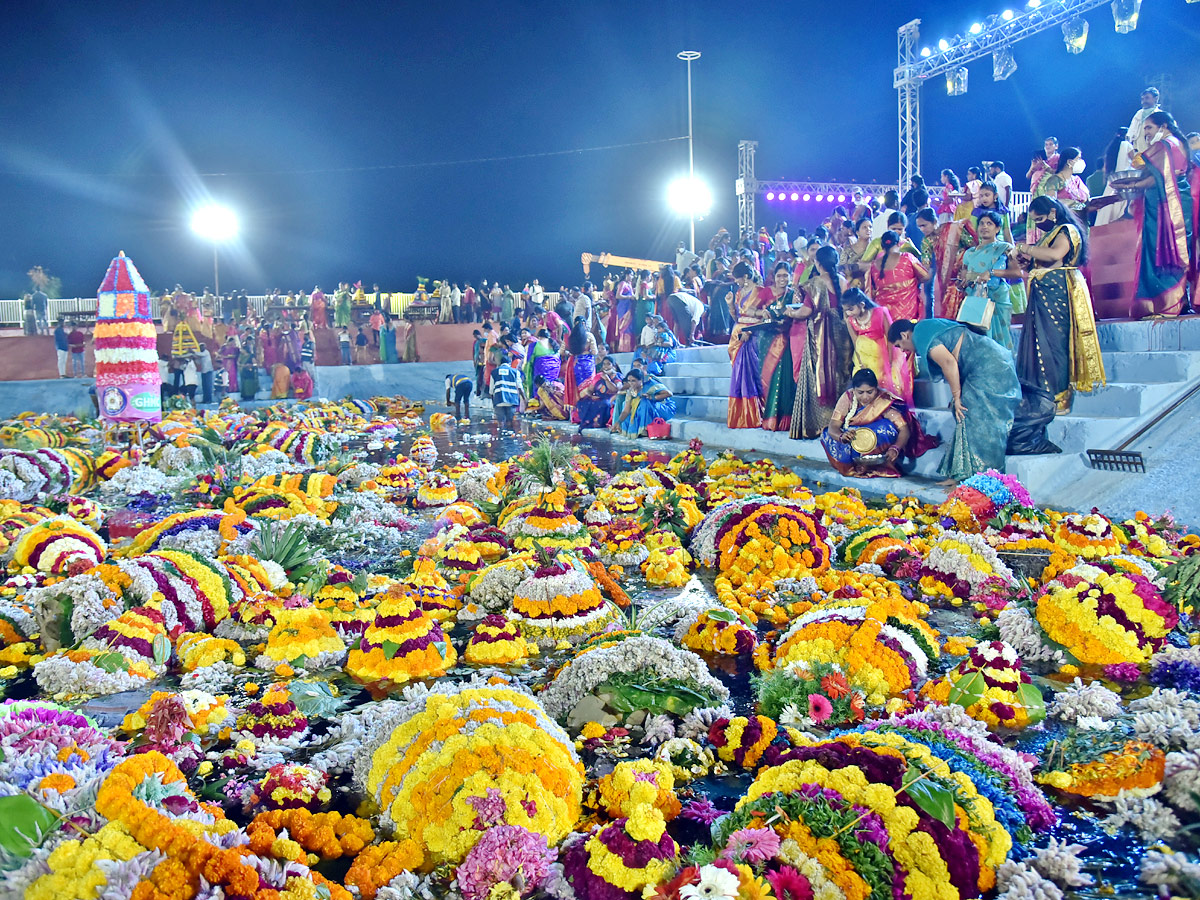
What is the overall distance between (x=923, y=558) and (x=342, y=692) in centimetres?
341

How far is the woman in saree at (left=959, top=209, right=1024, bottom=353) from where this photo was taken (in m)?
7.80

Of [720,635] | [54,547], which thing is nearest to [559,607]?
[720,635]

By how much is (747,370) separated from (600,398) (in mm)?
4032

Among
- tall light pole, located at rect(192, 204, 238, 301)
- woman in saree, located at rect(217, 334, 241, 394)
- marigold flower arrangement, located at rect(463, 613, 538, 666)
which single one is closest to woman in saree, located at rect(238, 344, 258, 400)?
woman in saree, located at rect(217, 334, 241, 394)

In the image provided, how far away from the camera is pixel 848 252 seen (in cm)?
1176

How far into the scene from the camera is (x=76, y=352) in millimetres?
24000

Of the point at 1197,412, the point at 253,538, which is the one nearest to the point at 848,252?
the point at 1197,412

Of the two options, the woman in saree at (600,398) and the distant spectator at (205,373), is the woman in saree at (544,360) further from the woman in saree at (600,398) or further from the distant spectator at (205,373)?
the distant spectator at (205,373)

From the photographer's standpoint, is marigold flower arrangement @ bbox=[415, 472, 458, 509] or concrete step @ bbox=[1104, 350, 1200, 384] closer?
concrete step @ bbox=[1104, 350, 1200, 384]

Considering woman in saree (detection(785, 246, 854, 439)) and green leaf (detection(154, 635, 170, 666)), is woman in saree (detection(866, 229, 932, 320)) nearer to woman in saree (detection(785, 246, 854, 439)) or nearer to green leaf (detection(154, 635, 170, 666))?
woman in saree (detection(785, 246, 854, 439))

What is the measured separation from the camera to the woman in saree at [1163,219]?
8.32 meters

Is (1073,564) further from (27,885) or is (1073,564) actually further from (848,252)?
(848,252)

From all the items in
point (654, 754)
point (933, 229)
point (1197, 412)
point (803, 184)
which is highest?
point (803, 184)

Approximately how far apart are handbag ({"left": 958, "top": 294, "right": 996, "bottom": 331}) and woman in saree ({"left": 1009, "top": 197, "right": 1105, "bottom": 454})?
1.10ft
